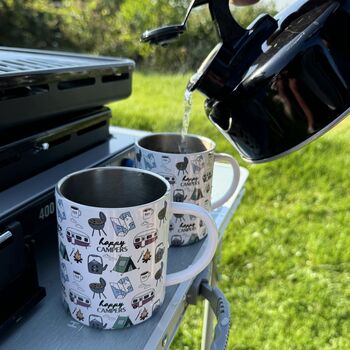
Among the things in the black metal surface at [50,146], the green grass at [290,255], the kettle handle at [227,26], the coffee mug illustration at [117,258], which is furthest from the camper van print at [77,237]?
the green grass at [290,255]

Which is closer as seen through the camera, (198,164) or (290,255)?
(198,164)

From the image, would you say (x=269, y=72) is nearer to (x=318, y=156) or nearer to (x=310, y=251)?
(x=310, y=251)

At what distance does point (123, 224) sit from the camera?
385 millimetres

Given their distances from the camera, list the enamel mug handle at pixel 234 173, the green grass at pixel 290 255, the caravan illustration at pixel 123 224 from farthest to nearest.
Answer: the green grass at pixel 290 255
the enamel mug handle at pixel 234 173
the caravan illustration at pixel 123 224

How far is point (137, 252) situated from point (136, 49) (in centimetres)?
413

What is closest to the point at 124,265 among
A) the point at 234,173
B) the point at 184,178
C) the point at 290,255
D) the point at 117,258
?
the point at 117,258

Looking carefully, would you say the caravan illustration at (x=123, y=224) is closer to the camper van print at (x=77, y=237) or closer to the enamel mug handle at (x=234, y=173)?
the camper van print at (x=77, y=237)

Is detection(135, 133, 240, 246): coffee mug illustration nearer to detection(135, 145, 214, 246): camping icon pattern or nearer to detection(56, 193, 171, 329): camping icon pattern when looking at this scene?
detection(135, 145, 214, 246): camping icon pattern

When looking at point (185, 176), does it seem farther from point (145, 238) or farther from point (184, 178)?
point (145, 238)

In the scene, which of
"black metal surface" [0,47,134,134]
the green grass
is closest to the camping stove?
"black metal surface" [0,47,134,134]

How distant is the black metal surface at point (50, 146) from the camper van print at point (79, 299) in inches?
5.9

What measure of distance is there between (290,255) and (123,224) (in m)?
1.44

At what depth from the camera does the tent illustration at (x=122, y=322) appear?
0.42 m

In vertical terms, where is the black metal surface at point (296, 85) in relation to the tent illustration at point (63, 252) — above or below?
above
